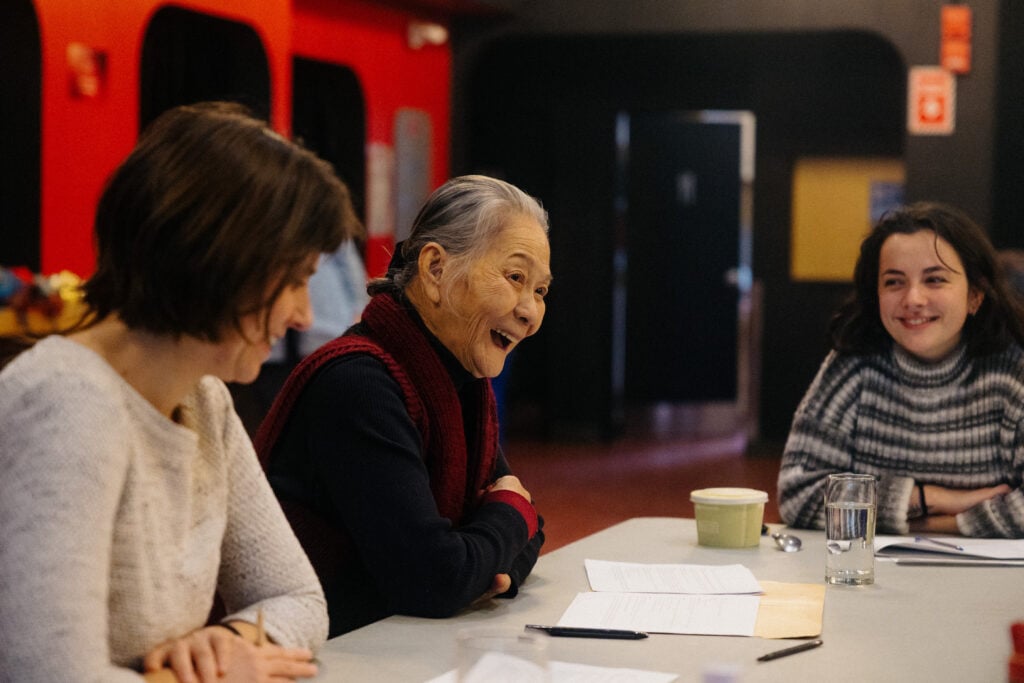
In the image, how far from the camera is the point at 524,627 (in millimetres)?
1959

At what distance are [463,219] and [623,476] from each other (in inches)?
237

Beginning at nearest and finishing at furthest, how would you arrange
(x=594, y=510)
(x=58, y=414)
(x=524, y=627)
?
(x=58, y=414) → (x=524, y=627) → (x=594, y=510)

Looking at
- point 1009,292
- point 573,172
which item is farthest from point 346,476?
point 573,172

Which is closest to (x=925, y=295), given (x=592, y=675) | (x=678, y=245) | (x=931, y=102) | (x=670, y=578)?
(x=670, y=578)

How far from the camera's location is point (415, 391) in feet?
7.20

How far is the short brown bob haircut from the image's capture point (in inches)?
56.7

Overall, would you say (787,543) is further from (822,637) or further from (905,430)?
(822,637)

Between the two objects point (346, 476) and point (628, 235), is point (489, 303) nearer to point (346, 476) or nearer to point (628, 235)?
point (346, 476)

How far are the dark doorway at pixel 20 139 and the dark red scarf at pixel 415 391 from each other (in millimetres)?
3392

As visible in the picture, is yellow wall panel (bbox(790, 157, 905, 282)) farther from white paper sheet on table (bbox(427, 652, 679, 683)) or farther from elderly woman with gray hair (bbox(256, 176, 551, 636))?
white paper sheet on table (bbox(427, 652, 679, 683))

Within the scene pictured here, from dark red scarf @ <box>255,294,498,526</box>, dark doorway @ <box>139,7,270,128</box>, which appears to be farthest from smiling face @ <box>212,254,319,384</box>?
dark doorway @ <box>139,7,270,128</box>

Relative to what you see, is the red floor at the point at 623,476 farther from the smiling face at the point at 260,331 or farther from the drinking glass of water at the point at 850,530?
the smiling face at the point at 260,331

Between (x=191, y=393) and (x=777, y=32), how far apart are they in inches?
282

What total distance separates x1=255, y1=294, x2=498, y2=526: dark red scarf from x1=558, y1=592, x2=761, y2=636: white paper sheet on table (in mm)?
293
